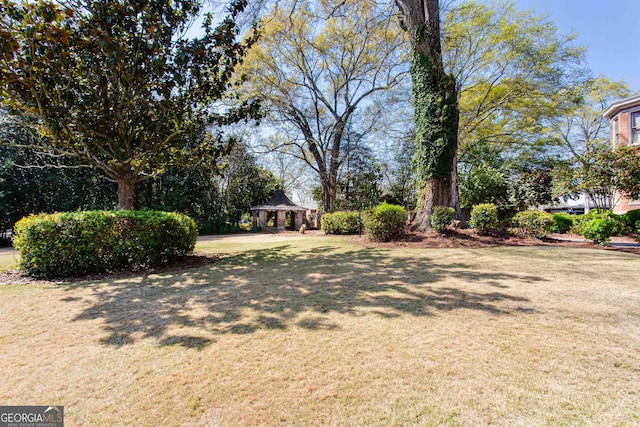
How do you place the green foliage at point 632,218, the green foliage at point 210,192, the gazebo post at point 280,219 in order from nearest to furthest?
the green foliage at point 632,218, the green foliage at point 210,192, the gazebo post at point 280,219

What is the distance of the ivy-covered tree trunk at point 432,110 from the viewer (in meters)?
10.1

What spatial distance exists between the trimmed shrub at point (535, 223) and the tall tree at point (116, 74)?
9.45 m

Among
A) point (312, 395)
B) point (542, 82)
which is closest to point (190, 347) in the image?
point (312, 395)

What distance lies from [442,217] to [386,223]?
71.0 inches

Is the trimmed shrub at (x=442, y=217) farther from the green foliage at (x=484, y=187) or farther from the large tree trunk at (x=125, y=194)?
the green foliage at (x=484, y=187)

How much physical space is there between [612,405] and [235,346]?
2788mm

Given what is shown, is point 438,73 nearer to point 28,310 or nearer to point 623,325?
point 623,325

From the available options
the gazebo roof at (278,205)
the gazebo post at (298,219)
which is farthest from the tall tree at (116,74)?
the gazebo post at (298,219)

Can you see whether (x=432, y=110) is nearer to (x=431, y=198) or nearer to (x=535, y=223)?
(x=431, y=198)

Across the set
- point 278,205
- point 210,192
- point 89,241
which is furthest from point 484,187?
point 89,241

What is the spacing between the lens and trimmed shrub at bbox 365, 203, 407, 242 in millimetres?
9539

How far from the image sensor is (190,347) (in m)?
2.69

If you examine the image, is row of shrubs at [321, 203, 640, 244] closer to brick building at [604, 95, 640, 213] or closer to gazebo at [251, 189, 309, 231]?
brick building at [604, 95, 640, 213]

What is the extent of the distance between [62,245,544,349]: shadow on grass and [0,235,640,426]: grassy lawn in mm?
31
